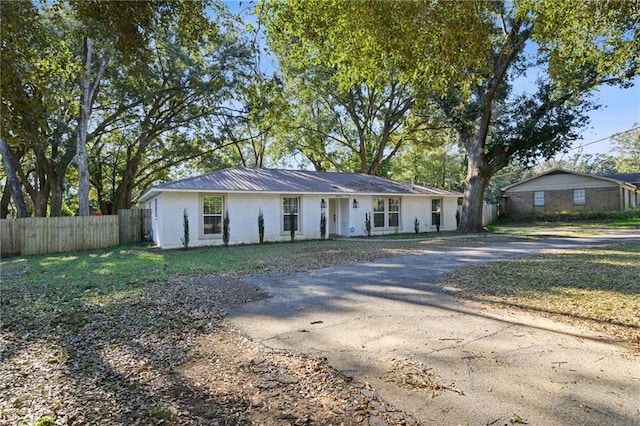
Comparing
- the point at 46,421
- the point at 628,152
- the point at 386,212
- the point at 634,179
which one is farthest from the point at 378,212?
the point at 628,152

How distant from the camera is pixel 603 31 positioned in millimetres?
6559

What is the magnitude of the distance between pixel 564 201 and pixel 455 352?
3137 centimetres

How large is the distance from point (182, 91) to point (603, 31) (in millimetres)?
20472

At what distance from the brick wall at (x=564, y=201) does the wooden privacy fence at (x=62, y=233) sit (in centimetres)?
2917

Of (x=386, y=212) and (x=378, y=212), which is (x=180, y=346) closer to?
(x=378, y=212)

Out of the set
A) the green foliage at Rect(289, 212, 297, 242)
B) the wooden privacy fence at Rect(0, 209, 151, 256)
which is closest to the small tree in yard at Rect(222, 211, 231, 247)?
the green foliage at Rect(289, 212, 297, 242)

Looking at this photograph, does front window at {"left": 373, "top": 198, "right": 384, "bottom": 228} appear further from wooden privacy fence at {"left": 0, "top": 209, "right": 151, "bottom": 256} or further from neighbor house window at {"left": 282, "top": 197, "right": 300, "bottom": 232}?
wooden privacy fence at {"left": 0, "top": 209, "right": 151, "bottom": 256}

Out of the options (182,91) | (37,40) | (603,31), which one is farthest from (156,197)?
(603,31)

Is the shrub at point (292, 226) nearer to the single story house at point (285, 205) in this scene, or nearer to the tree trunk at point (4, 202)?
the single story house at point (285, 205)

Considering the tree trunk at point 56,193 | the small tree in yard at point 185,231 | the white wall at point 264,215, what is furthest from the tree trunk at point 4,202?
the small tree in yard at point 185,231

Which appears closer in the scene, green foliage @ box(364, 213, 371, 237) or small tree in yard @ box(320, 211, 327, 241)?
small tree in yard @ box(320, 211, 327, 241)

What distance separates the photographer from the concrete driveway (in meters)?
2.68

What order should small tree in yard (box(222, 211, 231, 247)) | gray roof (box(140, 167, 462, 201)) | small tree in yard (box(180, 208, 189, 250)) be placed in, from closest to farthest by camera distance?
small tree in yard (box(180, 208, 189, 250)) → gray roof (box(140, 167, 462, 201)) → small tree in yard (box(222, 211, 231, 247))

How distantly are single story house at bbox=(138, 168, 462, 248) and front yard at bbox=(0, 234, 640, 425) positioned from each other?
20.7 feet
